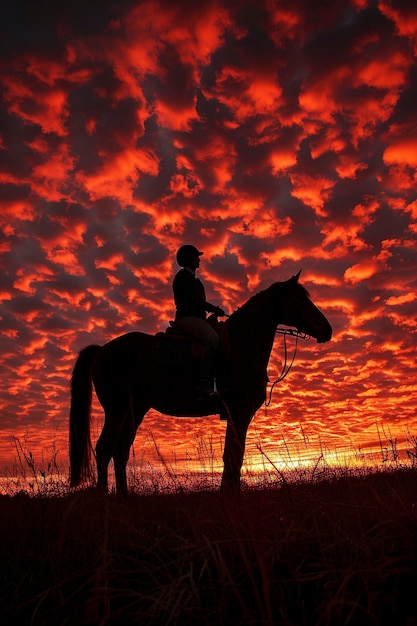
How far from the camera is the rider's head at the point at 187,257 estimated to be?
28.0 ft

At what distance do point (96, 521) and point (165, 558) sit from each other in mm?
1140

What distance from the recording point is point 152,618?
2.14m

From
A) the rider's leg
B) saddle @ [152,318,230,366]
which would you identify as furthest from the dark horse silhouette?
the rider's leg

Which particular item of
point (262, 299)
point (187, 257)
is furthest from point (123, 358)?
point (262, 299)

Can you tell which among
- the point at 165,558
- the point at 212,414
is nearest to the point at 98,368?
the point at 212,414

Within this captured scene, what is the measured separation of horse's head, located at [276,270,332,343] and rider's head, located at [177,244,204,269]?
1593 millimetres

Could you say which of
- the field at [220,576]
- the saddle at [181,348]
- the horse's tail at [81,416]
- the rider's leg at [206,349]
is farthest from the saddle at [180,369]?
the field at [220,576]

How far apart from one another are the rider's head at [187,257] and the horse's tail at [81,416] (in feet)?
7.98

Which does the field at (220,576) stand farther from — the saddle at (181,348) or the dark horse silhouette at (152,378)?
the saddle at (181,348)

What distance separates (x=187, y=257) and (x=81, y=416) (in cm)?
338

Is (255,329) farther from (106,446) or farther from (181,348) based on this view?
(106,446)

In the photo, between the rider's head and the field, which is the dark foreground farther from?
the rider's head

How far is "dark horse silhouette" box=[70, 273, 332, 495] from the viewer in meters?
7.70

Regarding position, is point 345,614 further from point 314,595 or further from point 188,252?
point 188,252
